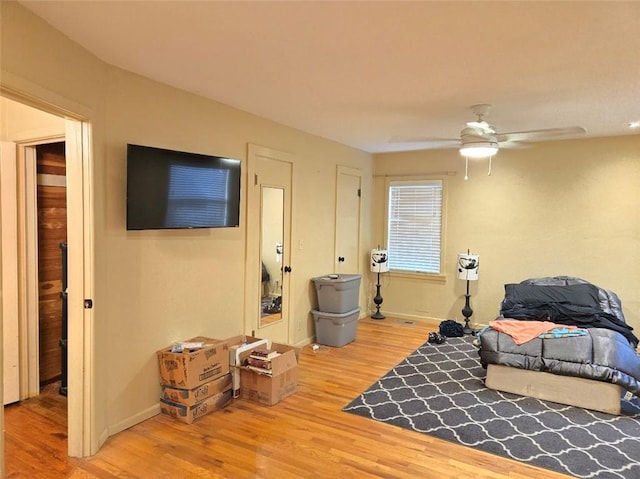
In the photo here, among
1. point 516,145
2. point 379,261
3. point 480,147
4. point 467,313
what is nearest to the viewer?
point 480,147

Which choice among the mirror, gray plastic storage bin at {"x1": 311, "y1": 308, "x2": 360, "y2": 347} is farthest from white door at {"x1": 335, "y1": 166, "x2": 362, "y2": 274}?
the mirror

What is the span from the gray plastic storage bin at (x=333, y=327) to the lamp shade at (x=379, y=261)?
1.30 metres

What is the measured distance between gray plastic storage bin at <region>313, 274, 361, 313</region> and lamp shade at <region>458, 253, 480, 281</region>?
5.09ft

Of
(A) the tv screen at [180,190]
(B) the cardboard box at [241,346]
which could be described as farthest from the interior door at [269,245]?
(A) the tv screen at [180,190]

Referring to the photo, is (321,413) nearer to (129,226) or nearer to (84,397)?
(84,397)

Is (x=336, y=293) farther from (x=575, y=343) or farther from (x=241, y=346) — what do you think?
(x=575, y=343)

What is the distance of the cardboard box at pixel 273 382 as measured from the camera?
135 inches

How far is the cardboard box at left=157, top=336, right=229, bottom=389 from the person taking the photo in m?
3.10

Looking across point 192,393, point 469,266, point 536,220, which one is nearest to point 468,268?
point 469,266

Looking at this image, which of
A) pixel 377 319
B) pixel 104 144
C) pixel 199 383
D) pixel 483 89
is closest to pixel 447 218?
pixel 377 319

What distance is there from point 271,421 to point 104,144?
89.0 inches

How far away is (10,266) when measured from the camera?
11.3ft

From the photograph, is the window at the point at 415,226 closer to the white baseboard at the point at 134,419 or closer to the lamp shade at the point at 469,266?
the lamp shade at the point at 469,266

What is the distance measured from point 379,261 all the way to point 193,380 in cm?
373
